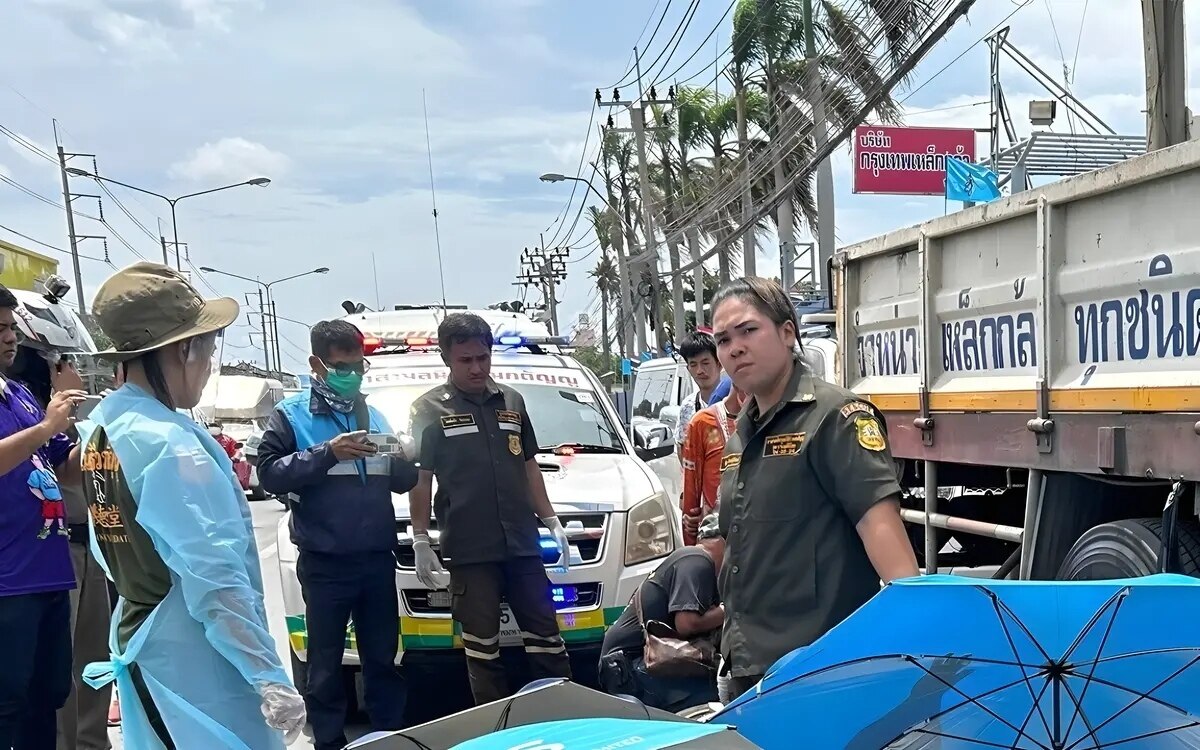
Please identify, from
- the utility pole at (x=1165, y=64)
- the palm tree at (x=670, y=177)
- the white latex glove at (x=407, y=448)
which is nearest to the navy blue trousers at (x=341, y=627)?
the white latex glove at (x=407, y=448)

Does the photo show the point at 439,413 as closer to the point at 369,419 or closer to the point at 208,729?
the point at 369,419

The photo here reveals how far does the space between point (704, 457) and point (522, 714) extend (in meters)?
2.82

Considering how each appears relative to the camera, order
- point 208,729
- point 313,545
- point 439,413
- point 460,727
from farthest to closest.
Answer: point 439,413 < point 313,545 < point 208,729 < point 460,727

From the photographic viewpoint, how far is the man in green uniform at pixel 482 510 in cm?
436

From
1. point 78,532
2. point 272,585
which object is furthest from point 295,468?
point 272,585

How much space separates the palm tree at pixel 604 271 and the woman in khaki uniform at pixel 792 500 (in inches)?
1596

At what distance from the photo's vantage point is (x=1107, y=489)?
3881 millimetres

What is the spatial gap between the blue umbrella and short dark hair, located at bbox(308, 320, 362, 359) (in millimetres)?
2820

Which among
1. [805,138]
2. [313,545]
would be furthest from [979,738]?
[805,138]

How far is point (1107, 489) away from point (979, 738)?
2227 millimetres

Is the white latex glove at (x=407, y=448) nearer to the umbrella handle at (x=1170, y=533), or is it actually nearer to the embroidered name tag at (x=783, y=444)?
the embroidered name tag at (x=783, y=444)

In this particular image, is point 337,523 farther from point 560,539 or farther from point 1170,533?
point 1170,533

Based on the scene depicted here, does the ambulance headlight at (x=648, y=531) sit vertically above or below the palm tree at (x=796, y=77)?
below

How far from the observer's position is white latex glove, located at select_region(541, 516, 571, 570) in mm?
4688
